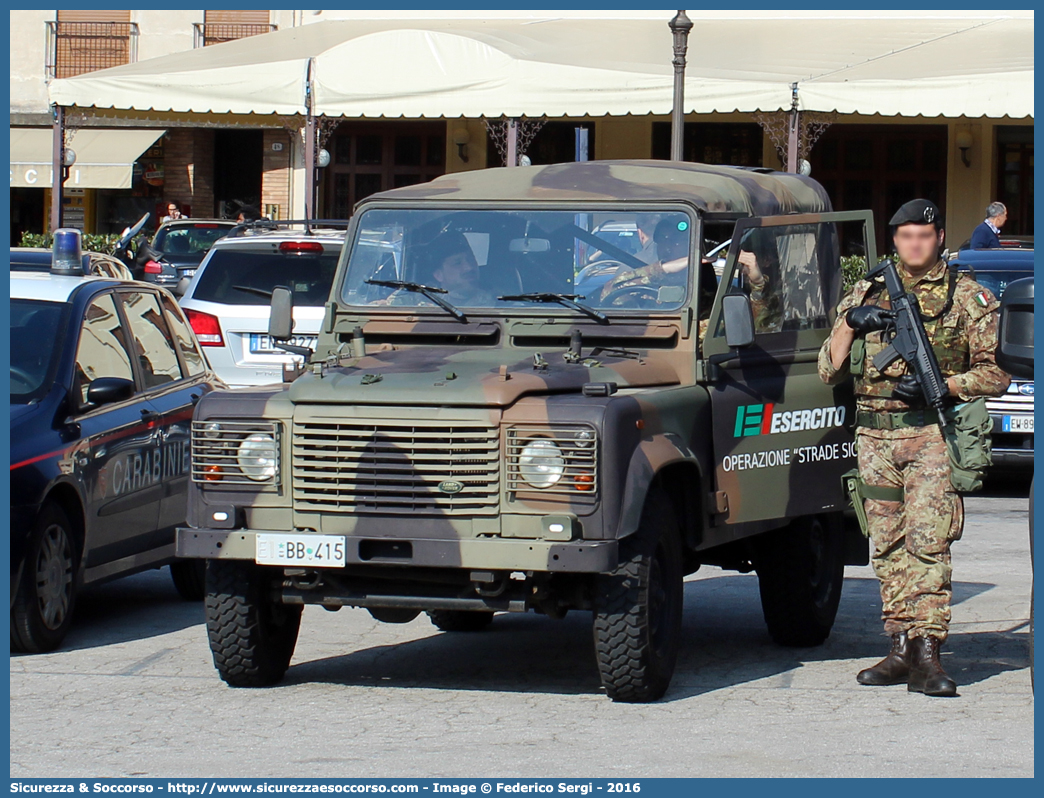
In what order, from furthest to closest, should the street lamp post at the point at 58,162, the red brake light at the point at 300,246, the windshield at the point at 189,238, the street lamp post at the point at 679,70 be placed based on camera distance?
the windshield at the point at 189,238
the street lamp post at the point at 58,162
the street lamp post at the point at 679,70
the red brake light at the point at 300,246

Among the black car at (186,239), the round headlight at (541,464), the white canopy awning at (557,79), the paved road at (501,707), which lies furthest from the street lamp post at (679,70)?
the round headlight at (541,464)

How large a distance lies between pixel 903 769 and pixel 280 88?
57.6 feet

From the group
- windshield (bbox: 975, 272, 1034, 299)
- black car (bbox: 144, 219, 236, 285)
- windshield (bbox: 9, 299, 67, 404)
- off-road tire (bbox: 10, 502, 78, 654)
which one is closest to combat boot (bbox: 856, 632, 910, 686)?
off-road tire (bbox: 10, 502, 78, 654)

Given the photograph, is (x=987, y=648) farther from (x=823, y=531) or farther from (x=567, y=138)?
(x=567, y=138)

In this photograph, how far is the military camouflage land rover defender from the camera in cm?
595

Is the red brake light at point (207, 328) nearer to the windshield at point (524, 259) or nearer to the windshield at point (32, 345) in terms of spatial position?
the windshield at point (32, 345)

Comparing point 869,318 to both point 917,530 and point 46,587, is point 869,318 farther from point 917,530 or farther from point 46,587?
point 46,587

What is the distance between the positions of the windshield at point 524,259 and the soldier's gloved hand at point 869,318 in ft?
2.49

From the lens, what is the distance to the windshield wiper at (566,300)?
692 centimetres

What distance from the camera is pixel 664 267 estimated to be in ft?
23.1

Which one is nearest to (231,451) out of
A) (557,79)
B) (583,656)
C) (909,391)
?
(583,656)

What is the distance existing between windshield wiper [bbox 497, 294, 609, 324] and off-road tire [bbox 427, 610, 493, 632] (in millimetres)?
1785

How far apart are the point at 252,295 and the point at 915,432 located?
7312 millimetres

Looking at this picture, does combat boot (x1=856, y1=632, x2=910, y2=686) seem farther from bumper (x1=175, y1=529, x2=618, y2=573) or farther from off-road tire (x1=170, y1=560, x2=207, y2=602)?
off-road tire (x1=170, y1=560, x2=207, y2=602)
